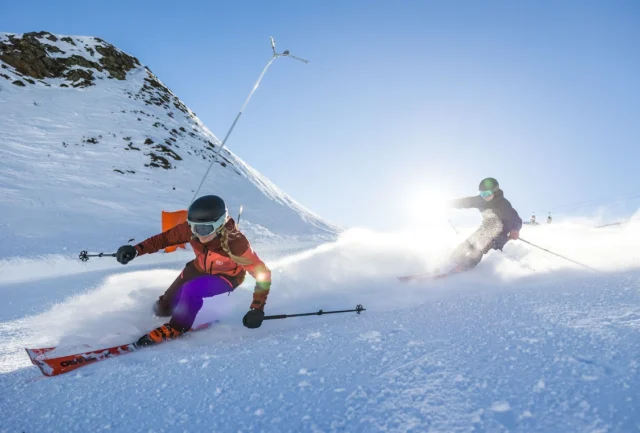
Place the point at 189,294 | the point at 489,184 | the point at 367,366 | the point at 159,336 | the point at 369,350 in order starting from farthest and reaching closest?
the point at 489,184 → the point at 189,294 → the point at 159,336 → the point at 369,350 → the point at 367,366

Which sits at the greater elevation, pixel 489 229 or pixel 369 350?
pixel 489 229

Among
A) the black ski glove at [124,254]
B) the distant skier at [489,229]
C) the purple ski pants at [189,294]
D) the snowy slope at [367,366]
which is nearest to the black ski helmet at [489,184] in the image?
the distant skier at [489,229]

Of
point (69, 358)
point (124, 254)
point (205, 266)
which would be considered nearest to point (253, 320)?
point (205, 266)

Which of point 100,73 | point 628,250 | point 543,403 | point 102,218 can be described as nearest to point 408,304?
point 543,403

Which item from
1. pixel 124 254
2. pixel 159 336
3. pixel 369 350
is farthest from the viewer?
pixel 124 254

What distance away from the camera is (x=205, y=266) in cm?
413

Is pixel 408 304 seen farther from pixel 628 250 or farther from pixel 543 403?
pixel 628 250

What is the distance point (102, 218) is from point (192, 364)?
57.7 ft

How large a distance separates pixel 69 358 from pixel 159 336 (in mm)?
722

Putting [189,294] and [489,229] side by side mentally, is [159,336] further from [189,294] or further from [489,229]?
[489,229]

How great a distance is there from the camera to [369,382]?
200 cm

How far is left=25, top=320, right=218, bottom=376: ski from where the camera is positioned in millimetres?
2680

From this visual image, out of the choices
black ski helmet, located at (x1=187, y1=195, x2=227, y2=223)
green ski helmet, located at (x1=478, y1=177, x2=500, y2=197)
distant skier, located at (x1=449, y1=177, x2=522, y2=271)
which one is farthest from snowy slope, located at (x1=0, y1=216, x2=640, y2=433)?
green ski helmet, located at (x1=478, y1=177, x2=500, y2=197)

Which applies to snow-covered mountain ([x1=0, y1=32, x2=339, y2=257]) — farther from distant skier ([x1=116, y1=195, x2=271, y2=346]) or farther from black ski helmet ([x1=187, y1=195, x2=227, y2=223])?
black ski helmet ([x1=187, y1=195, x2=227, y2=223])
